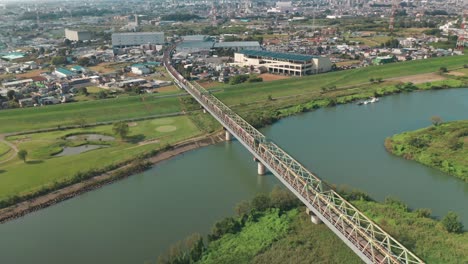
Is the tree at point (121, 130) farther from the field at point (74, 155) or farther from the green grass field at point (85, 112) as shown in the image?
the green grass field at point (85, 112)

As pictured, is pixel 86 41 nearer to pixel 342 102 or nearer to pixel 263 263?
pixel 342 102

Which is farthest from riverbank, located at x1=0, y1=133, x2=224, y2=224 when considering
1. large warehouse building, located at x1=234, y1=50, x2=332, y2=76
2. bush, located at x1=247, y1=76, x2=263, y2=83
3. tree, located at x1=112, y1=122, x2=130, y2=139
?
large warehouse building, located at x1=234, y1=50, x2=332, y2=76

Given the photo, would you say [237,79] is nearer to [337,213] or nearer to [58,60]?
[58,60]

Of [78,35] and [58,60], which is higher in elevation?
[78,35]

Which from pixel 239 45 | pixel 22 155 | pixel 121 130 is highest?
pixel 239 45

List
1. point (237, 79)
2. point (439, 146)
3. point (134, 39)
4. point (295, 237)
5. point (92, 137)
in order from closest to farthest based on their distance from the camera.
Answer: point (295, 237)
point (439, 146)
point (92, 137)
point (237, 79)
point (134, 39)

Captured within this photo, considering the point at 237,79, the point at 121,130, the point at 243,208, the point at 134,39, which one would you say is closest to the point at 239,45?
the point at 134,39
